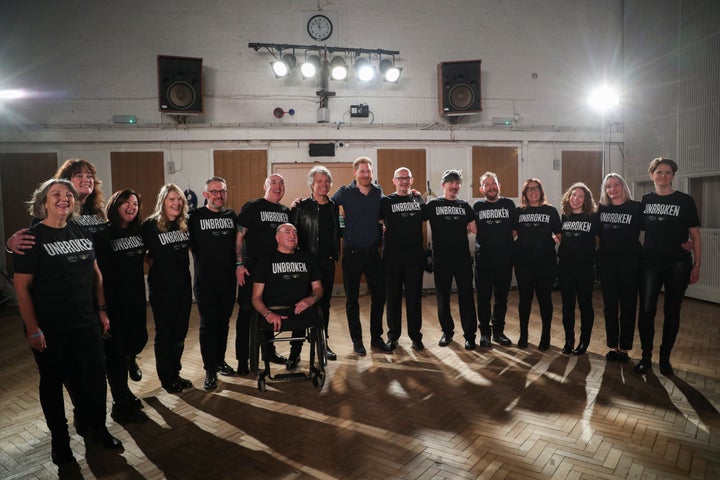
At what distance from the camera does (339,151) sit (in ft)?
24.2

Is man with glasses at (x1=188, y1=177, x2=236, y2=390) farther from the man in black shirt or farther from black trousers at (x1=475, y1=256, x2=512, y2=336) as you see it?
black trousers at (x1=475, y1=256, x2=512, y2=336)

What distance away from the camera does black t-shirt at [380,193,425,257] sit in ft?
13.5

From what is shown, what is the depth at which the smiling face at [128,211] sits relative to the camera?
2941 millimetres

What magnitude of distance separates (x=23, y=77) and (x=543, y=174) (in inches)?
349

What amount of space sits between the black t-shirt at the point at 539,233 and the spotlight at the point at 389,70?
4.15m

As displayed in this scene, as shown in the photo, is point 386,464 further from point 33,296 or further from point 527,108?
point 527,108

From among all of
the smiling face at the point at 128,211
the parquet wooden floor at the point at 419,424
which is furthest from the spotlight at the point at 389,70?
the smiling face at the point at 128,211

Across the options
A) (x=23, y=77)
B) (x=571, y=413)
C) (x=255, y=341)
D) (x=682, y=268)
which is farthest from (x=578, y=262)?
(x=23, y=77)

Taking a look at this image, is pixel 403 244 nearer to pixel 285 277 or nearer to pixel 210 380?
pixel 285 277

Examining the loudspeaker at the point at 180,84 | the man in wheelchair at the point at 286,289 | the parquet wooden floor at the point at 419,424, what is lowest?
the parquet wooden floor at the point at 419,424

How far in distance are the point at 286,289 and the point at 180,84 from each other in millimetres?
4774

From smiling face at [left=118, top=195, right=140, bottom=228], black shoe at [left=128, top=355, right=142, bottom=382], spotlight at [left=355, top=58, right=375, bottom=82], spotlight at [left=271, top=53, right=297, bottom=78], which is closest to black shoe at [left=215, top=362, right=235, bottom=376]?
black shoe at [left=128, top=355, right=142, bottom=382]

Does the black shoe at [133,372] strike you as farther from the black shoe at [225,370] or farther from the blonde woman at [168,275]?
the black shoe at [225,370]

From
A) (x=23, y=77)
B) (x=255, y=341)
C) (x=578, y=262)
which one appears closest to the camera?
(x=255, y=341)
